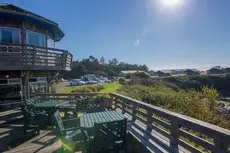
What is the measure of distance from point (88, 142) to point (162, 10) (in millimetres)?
10480

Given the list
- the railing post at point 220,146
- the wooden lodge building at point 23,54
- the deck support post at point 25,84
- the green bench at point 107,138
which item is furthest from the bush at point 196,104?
the deck support post at point 25,84

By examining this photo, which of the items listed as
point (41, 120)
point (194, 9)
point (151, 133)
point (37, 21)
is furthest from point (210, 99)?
point (37, 21)

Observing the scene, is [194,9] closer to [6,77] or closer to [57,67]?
[57,67]

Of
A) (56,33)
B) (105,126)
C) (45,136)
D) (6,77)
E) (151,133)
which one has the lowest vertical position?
(45,136)

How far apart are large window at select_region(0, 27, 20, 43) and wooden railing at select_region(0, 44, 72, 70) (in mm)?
1018

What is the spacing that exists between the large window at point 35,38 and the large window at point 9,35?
2.52 ft

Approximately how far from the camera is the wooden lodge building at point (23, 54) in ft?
35.8

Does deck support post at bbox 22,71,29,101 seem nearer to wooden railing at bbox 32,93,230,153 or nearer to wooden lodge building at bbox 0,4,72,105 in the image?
wooden lodge building at bbox 0,4,72,105

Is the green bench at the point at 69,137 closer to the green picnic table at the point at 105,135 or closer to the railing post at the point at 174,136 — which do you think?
the green picnic table at the point at 105,135

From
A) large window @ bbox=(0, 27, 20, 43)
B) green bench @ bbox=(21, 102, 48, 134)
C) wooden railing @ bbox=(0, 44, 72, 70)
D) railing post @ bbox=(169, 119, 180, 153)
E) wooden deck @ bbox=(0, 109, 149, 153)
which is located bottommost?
wooden deck @ bbox=(0, 109, 149, 153)

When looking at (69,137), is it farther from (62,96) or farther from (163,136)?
(62,96)

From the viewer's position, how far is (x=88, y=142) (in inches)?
183

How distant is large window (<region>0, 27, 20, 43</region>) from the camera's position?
12416 millimetres

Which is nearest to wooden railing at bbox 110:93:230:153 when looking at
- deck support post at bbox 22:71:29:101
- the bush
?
the bush
